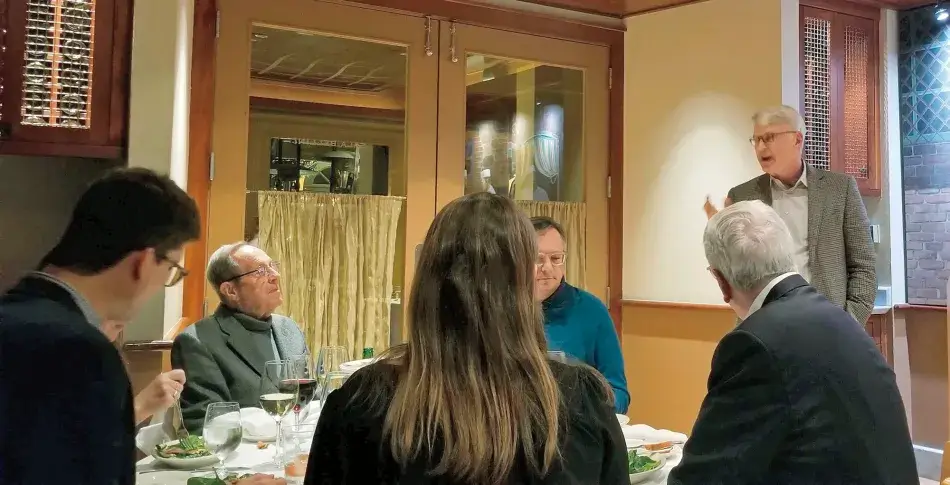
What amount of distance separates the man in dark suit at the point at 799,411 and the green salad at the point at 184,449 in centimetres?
95

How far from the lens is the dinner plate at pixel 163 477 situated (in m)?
1.44

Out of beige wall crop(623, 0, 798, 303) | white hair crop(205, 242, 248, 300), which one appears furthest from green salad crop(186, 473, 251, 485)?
beige wall crop(623, 0, 798, 303)

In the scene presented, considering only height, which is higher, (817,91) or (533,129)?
(817,91)

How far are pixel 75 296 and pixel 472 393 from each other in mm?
534

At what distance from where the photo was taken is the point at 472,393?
1022 mm

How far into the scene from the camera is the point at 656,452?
1.65 m

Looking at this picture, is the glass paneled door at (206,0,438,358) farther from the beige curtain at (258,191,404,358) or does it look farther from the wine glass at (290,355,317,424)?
the wine glass at (290,355,317,424)

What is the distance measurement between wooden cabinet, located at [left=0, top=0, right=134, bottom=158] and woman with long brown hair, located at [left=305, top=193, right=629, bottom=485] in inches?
68.7

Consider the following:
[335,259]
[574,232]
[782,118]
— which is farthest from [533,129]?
[782,118]

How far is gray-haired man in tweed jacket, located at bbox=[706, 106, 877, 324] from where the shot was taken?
291 cm

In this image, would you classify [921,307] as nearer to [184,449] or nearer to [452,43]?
[452,43]

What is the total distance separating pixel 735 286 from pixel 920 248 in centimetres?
295

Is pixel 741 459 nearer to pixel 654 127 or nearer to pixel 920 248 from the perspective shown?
pixel 654 127

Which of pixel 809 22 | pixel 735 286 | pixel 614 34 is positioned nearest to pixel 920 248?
pixel 809 22
